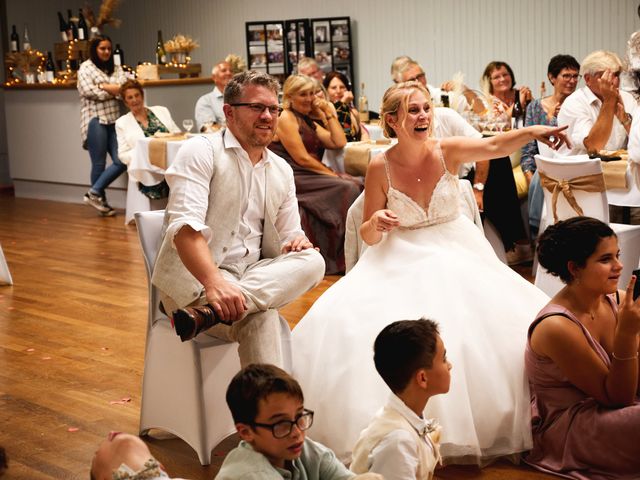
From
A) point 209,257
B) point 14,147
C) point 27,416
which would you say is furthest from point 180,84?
point 209,257

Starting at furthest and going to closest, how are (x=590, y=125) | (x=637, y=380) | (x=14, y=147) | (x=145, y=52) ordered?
Answer: 1. (x=145, y=52)
2. (x=14, y=147)
3. (x=590, y=125)
4. (x=637, y=380)

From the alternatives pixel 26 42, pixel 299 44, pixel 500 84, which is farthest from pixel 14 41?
pixel 500 84

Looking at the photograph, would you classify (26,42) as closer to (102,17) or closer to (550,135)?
(102,17)

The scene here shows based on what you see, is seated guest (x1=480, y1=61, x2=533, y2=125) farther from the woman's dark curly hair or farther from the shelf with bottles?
the shelf with bottles

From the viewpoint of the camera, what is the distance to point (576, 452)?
9.59 ft

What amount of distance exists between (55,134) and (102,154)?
131 cm

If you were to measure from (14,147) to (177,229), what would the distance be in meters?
8.48

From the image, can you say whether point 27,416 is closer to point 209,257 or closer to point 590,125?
point 209,257

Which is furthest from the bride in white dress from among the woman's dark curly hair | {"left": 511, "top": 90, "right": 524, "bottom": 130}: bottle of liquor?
{"left": 511, "top": 90, "right": 524, "bottom": 130}: bottle of liquor

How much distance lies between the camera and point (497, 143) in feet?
11.7

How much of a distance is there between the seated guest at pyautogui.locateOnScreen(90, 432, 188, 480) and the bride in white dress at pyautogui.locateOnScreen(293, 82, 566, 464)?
1.29 meters

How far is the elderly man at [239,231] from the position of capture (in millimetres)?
2957

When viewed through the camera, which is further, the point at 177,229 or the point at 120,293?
the point at 120,293

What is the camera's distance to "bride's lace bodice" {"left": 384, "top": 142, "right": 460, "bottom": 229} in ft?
11.9
